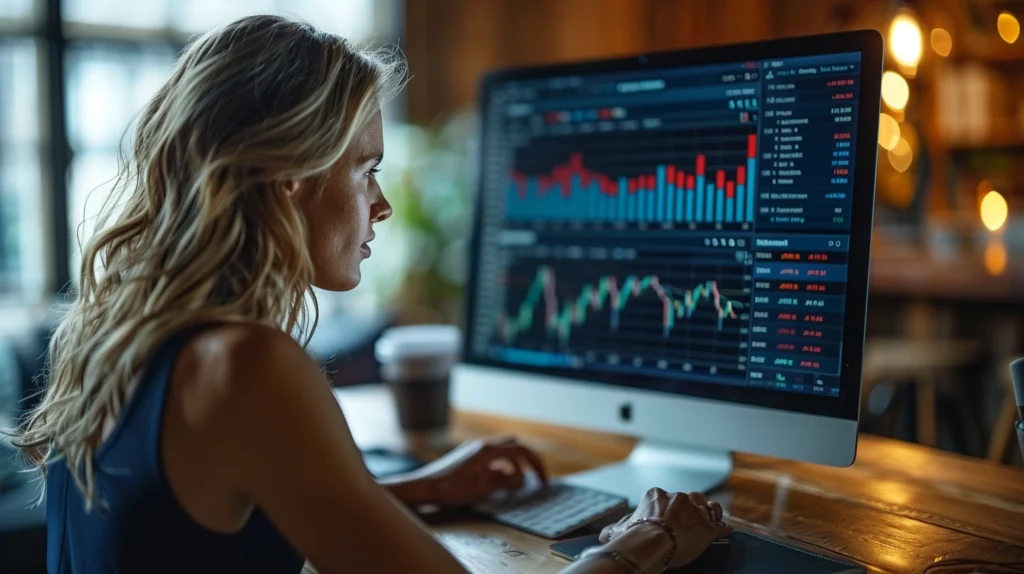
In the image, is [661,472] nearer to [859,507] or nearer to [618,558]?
[859,507]

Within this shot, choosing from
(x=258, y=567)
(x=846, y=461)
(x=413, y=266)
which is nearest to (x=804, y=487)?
(x=846, y=461)

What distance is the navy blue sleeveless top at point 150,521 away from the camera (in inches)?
31.6

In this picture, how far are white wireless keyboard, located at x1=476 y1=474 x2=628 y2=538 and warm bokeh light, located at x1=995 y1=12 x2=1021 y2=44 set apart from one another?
13.2 ft

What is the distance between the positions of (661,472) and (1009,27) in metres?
3.92

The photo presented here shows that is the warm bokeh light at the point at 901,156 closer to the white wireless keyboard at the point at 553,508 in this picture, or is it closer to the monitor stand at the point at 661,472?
the monitor stand at the point at 661,472

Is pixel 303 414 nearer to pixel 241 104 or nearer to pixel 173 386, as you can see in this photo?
pixel 173 386

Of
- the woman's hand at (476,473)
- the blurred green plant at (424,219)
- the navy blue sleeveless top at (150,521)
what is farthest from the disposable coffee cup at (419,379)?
the blurred green plant at (424,219)

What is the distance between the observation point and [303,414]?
77 centimetres

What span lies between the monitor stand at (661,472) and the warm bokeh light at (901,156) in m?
3.51

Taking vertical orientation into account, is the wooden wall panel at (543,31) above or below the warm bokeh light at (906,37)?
above

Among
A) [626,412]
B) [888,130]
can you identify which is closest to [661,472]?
[626,412]

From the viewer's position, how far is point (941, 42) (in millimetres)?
4191

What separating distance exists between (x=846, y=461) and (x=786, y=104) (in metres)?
0.43

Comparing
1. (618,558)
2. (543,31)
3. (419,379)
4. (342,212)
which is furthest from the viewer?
(543,31)
